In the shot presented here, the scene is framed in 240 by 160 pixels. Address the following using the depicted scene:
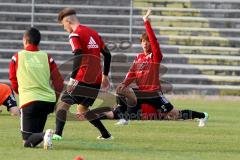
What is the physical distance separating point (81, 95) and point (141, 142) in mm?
1120

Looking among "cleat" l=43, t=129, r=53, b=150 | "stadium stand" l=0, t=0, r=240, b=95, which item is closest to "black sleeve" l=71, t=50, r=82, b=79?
"cleat" l=43, t=129, r=53, b=150

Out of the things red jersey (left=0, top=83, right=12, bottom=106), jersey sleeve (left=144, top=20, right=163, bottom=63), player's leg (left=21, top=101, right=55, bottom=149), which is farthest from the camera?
red jersey (left=0, top=83, right=12, bottom=106)

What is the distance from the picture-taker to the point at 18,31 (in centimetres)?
3141

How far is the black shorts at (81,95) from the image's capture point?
13.3 m

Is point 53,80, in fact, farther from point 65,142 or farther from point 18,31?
point 18,31

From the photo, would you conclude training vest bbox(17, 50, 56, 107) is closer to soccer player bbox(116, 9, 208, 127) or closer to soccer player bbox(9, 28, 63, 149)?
soccer player bbox(9, 28, 63, 149)

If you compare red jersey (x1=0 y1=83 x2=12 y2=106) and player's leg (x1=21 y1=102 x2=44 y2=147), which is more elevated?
player's leg (x1=21 y1=102 x2=44 y2=147)

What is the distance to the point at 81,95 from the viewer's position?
13.5 m

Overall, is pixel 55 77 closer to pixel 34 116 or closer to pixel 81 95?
pixel 34 116

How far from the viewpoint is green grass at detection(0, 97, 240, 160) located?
11562 millimetres

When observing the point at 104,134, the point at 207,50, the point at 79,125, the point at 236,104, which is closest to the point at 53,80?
the point at 104,134

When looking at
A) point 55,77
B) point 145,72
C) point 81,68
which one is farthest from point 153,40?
point 55,77

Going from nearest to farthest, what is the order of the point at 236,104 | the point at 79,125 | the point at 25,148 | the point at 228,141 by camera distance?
the point at 25,148, the point at 228,141, the point at 79,125, the point at 236,104

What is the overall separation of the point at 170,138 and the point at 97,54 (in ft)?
6.62
